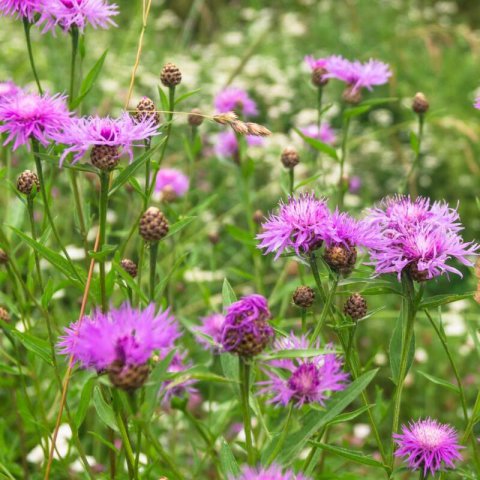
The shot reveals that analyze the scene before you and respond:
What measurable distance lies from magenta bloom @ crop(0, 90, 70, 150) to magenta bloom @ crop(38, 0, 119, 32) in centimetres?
19

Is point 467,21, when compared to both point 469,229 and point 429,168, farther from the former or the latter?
point 469,229

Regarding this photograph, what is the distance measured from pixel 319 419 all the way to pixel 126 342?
26cm

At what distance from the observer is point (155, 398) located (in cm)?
80

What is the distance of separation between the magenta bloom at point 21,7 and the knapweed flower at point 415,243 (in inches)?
24.6

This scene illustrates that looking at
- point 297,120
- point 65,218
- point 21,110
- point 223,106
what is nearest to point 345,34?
point 297,120

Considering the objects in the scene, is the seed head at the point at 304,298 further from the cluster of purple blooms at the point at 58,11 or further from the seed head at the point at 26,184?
the cluster of purple blooms at the point at 58,11

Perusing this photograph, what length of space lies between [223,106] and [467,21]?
5.30m

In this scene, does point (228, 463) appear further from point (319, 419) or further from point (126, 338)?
point (126, 338)

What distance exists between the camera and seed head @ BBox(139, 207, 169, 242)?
0.95 metres

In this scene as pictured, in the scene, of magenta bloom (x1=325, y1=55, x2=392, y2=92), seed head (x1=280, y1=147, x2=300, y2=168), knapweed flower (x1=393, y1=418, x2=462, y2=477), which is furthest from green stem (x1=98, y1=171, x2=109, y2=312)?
magenta bloom (x1=325, y1=55, x2=392, y2=92)

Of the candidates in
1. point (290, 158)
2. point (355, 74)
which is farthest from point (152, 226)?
point (355, 74)

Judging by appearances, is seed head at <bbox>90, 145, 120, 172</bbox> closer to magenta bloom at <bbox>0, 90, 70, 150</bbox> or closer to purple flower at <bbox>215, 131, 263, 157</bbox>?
magenta bloom at <bbox>0, 90, 70, 150</bbox>

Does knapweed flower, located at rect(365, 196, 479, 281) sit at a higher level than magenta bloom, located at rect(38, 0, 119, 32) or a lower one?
lower

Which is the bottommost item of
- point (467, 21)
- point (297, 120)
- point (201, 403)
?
point (201, 403)
